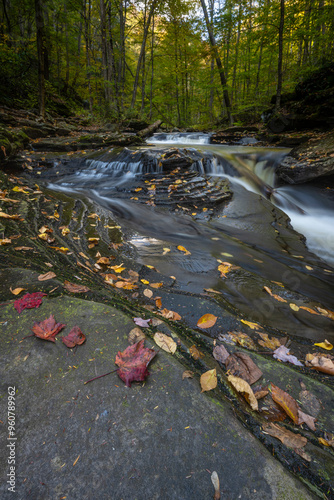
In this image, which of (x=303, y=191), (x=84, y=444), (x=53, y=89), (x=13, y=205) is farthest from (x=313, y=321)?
(x=53, y=89)

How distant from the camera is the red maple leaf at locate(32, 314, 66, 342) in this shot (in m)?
1.24

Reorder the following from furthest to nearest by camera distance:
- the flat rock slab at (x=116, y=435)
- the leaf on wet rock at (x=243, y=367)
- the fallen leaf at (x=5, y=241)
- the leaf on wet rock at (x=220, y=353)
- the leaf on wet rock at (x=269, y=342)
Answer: the fallen leaf at (x=5, y=241)
the leaf on wet rock at (x=269, y=342)
the leaf on wet rock at (x=220, y=353)
the leaf on wet rock at (x=243, y=367)
the flat rock slab at (x=116, y=435)

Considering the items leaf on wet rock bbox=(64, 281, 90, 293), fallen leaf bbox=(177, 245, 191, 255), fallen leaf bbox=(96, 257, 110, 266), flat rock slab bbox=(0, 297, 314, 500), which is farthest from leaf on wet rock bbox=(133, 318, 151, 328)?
fallen leaf bbox=(177, 245, 191, 255)

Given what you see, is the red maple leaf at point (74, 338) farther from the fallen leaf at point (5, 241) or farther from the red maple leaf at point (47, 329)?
the fallen leaf at point (5, 241)

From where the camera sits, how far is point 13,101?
37.9ft

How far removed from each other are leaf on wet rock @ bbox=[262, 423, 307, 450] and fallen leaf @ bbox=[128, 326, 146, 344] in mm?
743

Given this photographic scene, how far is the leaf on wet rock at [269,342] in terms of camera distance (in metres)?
1.75

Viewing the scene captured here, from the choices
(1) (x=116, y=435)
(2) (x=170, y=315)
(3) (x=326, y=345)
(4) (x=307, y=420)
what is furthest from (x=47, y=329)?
(3) (x=326, y=345)

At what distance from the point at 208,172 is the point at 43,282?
6.78 metres

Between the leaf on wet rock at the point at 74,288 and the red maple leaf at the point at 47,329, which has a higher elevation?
the leaf on wet rock at the point at 74,288

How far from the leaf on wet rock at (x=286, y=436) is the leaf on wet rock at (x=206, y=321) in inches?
31.9

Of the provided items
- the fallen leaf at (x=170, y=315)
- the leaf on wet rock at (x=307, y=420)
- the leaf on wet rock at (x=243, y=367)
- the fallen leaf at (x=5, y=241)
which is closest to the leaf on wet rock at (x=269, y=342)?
the leaf on wet rock at (x=243, y=367)

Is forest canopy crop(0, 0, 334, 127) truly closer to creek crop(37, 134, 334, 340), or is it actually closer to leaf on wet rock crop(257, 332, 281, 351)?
creek crop(37, 134, 334, 340)

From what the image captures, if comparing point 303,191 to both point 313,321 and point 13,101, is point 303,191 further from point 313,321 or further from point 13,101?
point 13,101
